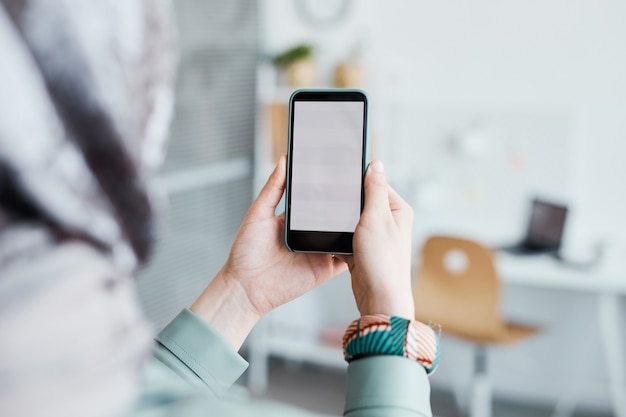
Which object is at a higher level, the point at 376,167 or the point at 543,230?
the point at 376,167

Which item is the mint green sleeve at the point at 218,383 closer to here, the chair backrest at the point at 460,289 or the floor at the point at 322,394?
the chair backrest at the point at 460,289

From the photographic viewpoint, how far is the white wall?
8.84ft

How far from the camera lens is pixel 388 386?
528mm

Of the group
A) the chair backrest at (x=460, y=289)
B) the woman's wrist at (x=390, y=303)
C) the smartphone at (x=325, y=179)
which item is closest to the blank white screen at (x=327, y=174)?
the smartphone at (x=325, y=179)

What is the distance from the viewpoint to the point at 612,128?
2.68 metres

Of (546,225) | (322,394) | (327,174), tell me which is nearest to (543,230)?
(546,225)

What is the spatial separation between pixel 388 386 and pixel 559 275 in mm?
2002

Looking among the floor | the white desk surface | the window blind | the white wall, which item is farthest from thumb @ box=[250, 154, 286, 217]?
the white wall

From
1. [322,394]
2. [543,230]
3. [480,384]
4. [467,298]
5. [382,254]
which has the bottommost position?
[322,394]

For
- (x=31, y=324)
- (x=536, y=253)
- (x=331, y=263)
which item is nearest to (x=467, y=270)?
(x=536, y=253)

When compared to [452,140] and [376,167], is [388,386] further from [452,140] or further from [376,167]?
[452,140]

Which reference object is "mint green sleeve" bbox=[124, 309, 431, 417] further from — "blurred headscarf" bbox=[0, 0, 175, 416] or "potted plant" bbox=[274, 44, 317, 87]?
"potted plant" bbox=[274, 44, 317, 87]

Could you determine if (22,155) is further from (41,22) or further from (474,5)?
(474,5)

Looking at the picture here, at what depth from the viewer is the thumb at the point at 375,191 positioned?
0.69m
